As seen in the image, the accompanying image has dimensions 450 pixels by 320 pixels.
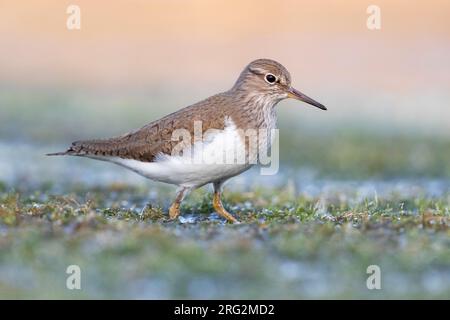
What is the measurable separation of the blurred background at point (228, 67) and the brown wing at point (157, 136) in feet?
24.2

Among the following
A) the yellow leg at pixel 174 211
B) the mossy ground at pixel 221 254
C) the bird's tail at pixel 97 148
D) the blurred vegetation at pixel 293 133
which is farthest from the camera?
the blurred vegetation at pixel 293 133

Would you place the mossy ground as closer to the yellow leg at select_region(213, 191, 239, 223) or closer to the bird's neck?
the yellow leg at select_region(213, 191, 239, 223)

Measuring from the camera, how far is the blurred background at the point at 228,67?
68.2 feet

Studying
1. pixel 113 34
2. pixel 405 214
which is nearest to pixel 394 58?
pixel 113 34

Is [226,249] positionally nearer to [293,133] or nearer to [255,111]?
[255,111]

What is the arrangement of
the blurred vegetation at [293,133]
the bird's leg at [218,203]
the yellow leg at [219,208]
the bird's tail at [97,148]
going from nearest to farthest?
the yellow leg at [219,208] < the bird's leg at [218,203] < the bird's tail at [97,148] < the blurred vegetation at [293,133]

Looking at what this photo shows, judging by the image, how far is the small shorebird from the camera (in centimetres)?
1029

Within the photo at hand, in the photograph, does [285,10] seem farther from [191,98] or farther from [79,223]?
[79,223]

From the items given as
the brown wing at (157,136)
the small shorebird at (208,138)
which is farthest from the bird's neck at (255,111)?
the brown wing at (157,136)

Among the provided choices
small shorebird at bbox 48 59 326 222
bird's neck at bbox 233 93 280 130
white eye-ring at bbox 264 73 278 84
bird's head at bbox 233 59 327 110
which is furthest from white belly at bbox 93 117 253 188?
white eye-ring at bbox 264 73 278 84

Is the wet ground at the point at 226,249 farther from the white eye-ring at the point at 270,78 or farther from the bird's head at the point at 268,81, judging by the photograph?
the white eye-ring at the point at 270,78

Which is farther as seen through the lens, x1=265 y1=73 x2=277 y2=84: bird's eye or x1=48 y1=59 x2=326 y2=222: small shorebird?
x1=265 y1=73 x2=277 y2=84: bird's eye

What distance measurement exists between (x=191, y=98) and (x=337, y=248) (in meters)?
17.2

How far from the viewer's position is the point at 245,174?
17.0 metres
